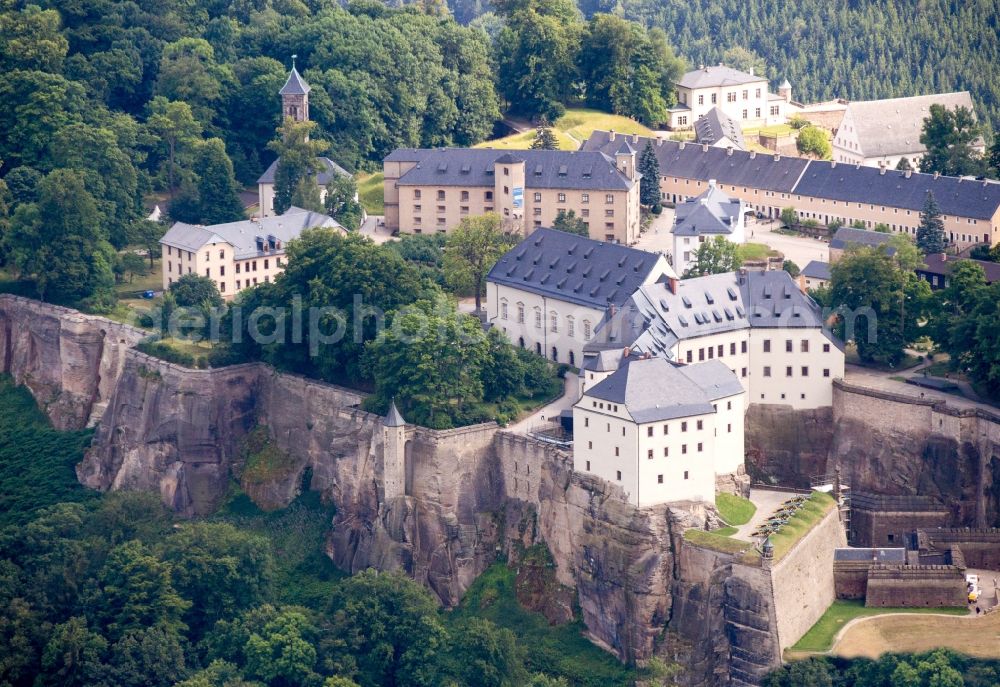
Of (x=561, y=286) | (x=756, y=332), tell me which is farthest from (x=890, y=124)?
(x=756, y=332)

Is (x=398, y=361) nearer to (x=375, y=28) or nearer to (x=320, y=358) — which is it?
(x=320, y=358)

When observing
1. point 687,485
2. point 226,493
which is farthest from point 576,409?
point 226,493

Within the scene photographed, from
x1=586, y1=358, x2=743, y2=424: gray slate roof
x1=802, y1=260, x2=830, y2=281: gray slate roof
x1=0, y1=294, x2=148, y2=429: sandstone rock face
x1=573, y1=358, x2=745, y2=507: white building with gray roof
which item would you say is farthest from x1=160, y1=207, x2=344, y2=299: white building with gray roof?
x1=586, y1=358, x2=743, y2=424: gray slate roof

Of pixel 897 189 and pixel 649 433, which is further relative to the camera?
pixel 897 189

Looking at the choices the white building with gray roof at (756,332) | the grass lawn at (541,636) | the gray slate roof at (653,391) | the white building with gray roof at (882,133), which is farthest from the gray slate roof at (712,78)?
A: the grass lawn at (541,636)

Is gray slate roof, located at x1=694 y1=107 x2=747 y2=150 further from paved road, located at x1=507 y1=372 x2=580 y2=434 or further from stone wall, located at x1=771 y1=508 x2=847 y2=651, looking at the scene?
stone wall, located at x1=771 y1=508 x2=847 y2=651

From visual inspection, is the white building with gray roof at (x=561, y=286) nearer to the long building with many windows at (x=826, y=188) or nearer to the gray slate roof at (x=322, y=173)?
the gray slate roof at (x=322, y=173)

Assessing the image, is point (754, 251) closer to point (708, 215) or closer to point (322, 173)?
point (708, 215)
